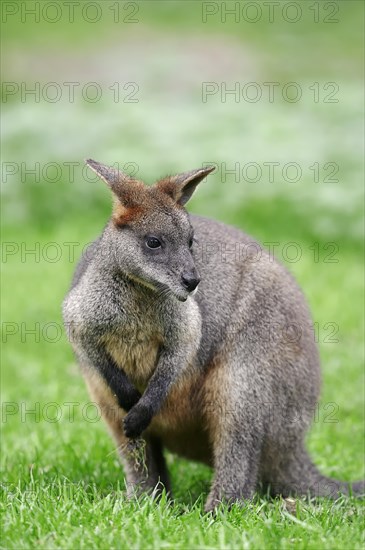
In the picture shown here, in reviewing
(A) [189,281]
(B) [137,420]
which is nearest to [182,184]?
(A) [189,281]

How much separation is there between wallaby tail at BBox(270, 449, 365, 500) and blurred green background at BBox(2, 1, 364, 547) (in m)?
0.64

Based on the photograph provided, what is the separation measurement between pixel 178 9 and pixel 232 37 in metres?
3.50

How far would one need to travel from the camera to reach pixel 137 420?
18.6ft

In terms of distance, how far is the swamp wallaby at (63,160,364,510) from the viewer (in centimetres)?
560

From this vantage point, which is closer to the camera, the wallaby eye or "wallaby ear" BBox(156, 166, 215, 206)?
the wallaby eye

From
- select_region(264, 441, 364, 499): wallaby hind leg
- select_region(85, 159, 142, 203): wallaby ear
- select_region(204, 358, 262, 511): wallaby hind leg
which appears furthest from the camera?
select_region(264, 441, 364, 499): wallaby hind leg

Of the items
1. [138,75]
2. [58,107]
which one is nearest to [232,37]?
[138,75]

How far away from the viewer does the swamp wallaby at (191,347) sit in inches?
220

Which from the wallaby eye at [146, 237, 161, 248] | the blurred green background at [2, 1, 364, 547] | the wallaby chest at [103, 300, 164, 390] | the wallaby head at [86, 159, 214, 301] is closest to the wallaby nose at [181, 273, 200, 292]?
the wallaby head at [86, 159, 214, 301]

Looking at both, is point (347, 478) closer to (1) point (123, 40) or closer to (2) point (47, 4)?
(1) point (123, 40)

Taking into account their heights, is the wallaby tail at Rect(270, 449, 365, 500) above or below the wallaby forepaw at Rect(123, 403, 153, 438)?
below

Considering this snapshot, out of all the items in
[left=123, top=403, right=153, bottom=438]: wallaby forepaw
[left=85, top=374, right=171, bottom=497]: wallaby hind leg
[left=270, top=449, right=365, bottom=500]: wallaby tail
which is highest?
[left=123, top=403, right=153, bottom=438]: wallaby forepaw

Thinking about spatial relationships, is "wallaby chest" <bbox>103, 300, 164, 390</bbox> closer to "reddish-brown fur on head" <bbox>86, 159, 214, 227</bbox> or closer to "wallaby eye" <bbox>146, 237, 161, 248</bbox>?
"wallaby eye" <bbox>146, 237, 161, 248</bbox>

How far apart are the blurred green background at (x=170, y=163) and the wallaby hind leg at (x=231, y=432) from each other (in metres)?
0.77
